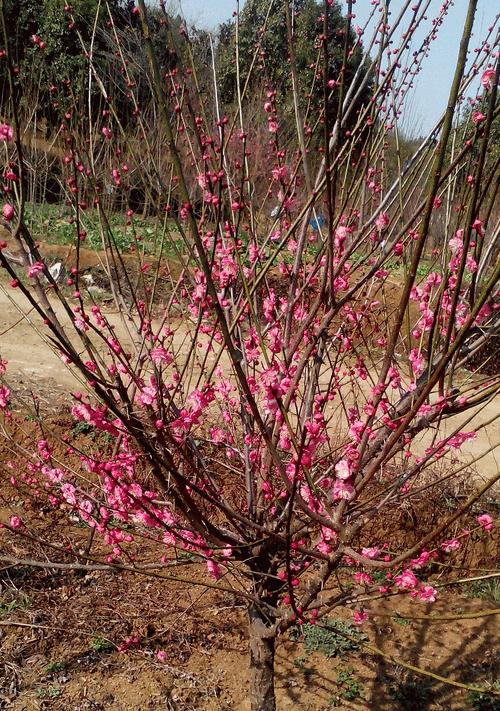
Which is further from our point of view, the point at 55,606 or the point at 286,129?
the point at 286,129

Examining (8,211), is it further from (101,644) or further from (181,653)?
(181,653)

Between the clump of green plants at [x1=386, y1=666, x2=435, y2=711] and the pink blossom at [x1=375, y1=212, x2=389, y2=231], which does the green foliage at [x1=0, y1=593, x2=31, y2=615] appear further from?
the pink blossom at [x1=375, y1=212, x2=389, y2=231]

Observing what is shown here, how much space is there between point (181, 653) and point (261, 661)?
101 centimetres

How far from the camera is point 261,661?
2572 mm

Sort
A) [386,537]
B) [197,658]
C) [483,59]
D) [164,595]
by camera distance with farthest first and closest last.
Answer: [386,537] < [164,595] < [197,658] < [483,59]

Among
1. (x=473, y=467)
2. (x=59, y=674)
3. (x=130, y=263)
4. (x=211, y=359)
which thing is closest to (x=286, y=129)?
(x=130, y=263)

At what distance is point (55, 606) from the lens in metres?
3.54

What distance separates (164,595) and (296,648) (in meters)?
0.86

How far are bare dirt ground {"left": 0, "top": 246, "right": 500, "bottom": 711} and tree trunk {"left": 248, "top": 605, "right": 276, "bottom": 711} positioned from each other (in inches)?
23.9

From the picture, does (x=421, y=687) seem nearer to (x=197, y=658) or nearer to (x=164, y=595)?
(x=197, y=658)

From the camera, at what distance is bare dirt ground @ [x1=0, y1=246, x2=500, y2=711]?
3.11 m

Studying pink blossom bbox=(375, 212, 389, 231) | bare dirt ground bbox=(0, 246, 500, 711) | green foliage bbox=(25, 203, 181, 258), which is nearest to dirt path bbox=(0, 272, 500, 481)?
bare dirt ground bbox=(0, 246, 500, 711)

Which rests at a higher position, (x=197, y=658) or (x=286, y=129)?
(x=286, y=129)

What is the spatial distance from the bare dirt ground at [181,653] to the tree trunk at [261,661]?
1.99ft
